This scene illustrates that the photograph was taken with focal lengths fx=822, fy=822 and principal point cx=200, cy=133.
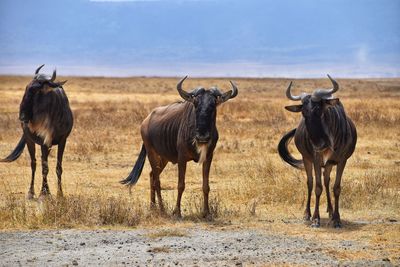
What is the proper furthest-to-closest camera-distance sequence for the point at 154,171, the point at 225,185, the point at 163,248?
the point at 225,185, the point at 154,171, the point at 163,248

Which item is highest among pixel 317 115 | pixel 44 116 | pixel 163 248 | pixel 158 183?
pixel 317 115

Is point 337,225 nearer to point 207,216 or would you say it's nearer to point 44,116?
point 207,216

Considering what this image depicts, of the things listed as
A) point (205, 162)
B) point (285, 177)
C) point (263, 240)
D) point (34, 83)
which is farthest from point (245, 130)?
point (263, 240)

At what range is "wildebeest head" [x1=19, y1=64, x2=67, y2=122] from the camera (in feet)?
45.1

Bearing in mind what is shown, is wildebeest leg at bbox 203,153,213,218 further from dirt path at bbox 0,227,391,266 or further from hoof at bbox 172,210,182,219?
dirt path at bbox 0,227,391,266

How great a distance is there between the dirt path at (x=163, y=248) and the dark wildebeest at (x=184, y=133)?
4.46ft

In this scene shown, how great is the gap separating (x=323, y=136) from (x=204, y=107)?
1647mm

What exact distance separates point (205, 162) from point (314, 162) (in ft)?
4.98

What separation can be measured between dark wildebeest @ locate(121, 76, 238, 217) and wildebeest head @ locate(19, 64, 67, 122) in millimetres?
2151

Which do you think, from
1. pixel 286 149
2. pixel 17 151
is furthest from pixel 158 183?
pixel 17 151

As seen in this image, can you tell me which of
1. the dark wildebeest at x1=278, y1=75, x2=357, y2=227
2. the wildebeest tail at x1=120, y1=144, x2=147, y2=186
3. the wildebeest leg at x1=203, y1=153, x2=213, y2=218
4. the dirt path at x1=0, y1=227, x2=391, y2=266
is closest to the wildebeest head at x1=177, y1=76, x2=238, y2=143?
the wildebeest leg at x1=203, y1=153, x2=213, y2=218

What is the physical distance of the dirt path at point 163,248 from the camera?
341 inches

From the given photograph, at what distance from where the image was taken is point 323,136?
11.0m

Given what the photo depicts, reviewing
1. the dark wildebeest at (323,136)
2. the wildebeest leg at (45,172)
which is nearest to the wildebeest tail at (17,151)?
the wildebeest leg at (45,172)
